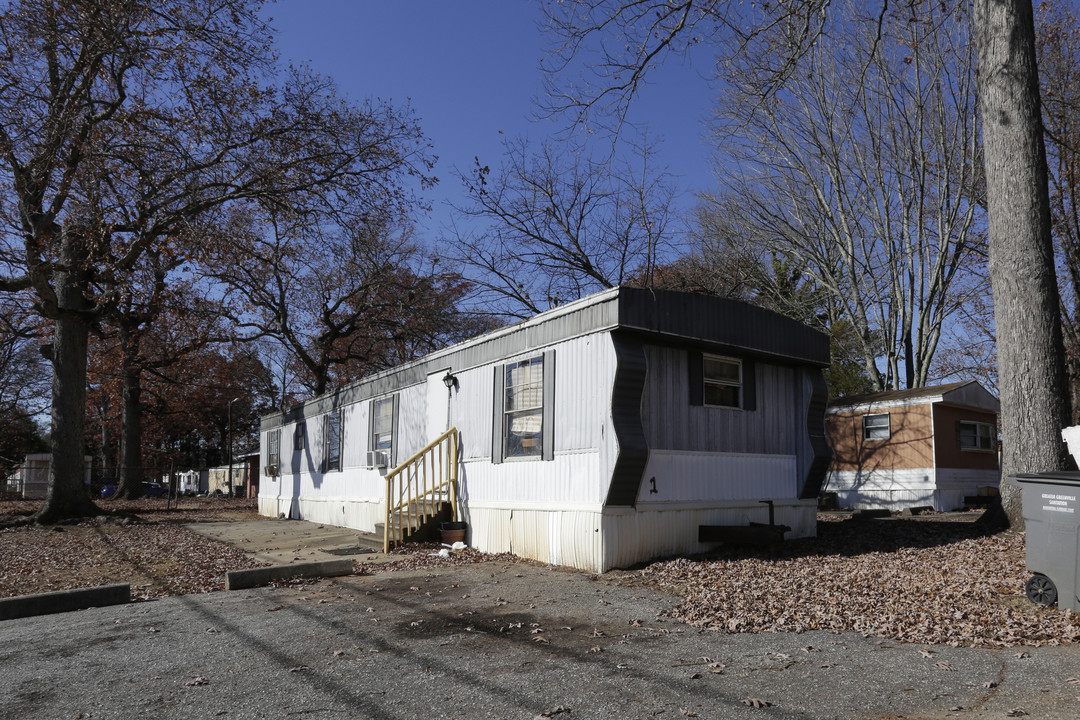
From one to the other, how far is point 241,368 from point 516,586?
134 ft

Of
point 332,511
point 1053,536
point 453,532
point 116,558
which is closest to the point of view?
point 1053,536

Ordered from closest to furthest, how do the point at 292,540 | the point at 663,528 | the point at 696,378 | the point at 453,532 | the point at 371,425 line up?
the point at 663,528 < the point at 696,378 < the point at 453,532 < the point at 292,540 < the point at 371,425

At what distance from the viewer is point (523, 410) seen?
11.2m

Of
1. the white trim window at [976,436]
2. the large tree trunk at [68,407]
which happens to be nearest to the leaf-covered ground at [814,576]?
the large tree trunk at [68,407]

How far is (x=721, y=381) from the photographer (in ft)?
35.7

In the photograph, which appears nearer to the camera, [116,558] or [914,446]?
[116,558]

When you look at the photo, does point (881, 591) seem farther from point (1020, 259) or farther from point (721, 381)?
point (1020, 259)

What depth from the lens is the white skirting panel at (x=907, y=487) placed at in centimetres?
2000

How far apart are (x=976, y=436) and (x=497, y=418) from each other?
53.3 feet

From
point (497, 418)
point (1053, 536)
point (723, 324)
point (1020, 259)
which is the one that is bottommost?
point (1053, 536)

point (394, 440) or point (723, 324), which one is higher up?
point (723, 324)

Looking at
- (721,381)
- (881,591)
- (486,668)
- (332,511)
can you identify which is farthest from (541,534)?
(332,511)

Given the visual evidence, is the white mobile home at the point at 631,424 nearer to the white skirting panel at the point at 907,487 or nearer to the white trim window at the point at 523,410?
the white trim window at the point at 523,410

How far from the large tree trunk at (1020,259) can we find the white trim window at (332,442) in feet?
44.6
